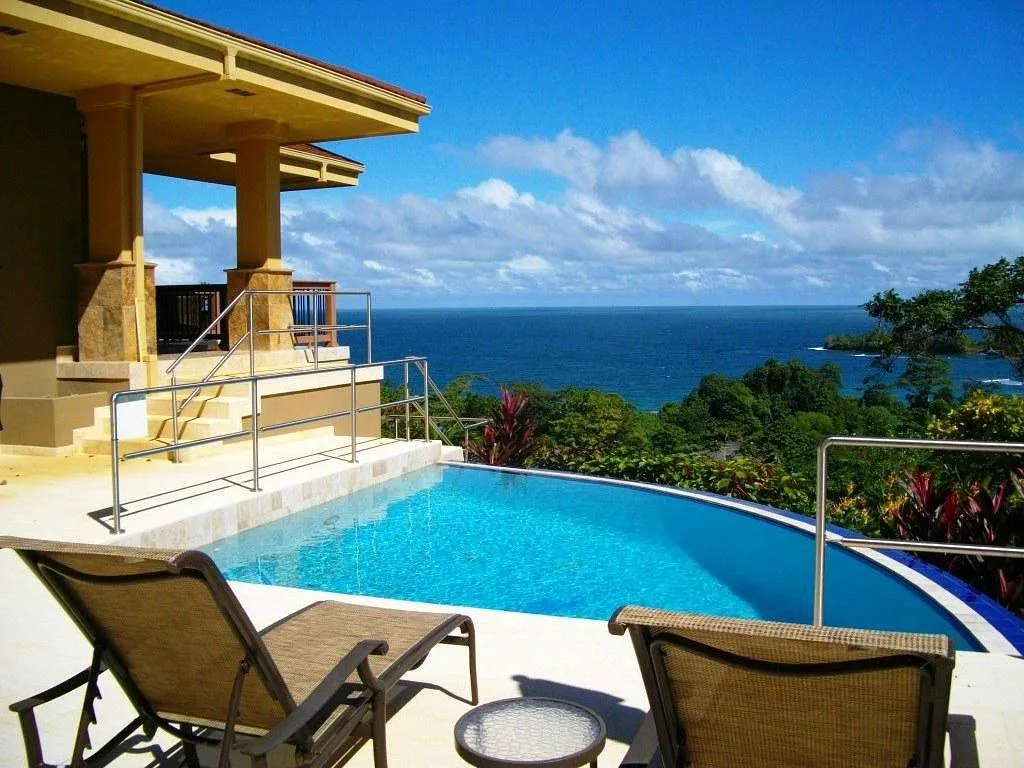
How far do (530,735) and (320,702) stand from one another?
0.64 meters

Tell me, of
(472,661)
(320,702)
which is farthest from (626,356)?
(320,702)

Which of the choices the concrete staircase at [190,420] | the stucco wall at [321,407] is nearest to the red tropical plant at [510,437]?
the stucco wall at [321,407]

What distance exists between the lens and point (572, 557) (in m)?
7.91

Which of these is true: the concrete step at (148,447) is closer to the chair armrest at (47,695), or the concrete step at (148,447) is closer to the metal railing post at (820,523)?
the metal railing post at (820,523)

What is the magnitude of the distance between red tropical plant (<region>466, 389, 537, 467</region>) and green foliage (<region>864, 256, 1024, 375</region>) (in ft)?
67.4

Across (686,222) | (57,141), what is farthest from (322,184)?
(686,222)

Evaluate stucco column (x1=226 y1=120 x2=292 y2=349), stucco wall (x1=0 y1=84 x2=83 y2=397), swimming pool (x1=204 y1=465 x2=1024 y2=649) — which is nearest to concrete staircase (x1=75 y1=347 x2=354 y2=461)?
stucco wall (x1=0 y1=84 x2=83 y2=397)

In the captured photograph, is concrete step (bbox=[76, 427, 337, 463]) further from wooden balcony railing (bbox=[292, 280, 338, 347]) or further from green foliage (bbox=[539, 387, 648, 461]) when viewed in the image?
green foliage (bbox=[539, 387, 648, 461])

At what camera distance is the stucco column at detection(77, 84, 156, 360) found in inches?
423

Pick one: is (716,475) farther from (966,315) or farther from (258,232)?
(966,315)

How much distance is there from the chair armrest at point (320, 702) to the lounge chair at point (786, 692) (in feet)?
2.56

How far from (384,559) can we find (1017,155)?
98.1 meters

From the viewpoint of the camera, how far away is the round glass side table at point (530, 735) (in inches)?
103

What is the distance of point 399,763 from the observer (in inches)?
130
